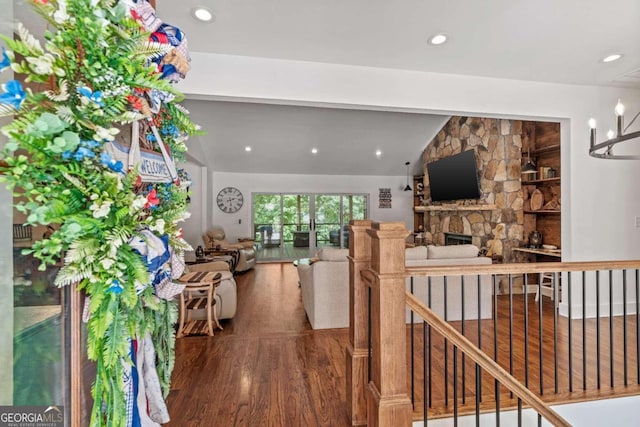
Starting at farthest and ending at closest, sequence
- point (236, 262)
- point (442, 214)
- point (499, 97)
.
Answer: point (442, 214) → point (236, 262) → point (499, 97)

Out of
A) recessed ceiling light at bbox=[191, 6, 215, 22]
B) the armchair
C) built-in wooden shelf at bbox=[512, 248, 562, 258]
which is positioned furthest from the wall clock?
built-in wooden shelf at bbox=[512, 248, 562, 258]

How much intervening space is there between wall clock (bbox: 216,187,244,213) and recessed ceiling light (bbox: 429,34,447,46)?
6.67 m

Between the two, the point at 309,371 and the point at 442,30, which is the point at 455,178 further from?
the point at 309,371

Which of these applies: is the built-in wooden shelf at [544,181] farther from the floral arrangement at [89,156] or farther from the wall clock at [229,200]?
the wall clock at [229,200]

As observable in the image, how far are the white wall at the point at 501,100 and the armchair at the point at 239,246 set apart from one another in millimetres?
4462

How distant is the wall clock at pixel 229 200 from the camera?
823cm

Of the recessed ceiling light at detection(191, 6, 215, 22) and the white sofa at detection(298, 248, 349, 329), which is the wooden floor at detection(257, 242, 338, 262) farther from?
the recessed ceiling light at detection(191, 6, 215, 22)

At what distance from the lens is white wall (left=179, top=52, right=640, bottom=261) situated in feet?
9.21

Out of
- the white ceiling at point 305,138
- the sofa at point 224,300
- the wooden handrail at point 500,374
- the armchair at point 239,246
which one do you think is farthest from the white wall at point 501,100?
the armchair at point 239,246

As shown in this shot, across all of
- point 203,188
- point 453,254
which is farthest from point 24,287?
point 203,188

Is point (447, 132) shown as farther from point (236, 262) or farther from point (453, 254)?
point (236, 262)

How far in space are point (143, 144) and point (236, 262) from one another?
5.87m

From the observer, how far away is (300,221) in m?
8.66

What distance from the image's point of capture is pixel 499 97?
10.7 feet
